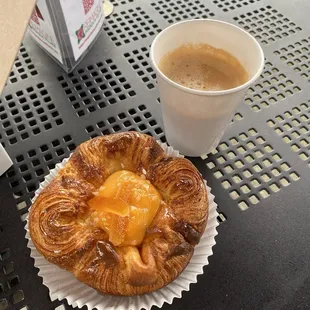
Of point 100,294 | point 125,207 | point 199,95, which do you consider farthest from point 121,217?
point 199,95

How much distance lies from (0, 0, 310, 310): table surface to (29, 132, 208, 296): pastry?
0.10m

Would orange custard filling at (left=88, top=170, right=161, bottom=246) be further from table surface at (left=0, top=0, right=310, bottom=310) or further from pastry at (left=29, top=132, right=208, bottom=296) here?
table surface at (left=0, top=0, right=310, bottom=310)

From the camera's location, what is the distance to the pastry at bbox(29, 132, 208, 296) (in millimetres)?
593

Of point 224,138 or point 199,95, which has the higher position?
point 199,95

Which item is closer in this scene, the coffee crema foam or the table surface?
the table surface

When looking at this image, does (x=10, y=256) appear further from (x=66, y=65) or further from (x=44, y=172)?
(x=66, y=65)

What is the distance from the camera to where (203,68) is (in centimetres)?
80

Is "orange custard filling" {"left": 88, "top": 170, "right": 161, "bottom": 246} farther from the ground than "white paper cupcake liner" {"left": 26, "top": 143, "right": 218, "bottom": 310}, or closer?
farther from the ground

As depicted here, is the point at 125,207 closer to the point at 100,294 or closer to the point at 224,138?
the point at 100,294

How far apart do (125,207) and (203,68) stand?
363mm

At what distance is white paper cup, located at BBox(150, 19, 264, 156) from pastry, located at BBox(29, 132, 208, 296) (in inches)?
3.9

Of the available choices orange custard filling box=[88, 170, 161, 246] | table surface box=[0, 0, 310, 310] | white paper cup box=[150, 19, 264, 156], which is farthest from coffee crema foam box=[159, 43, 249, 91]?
orange custard filling box=[88, 170, 161, 246]

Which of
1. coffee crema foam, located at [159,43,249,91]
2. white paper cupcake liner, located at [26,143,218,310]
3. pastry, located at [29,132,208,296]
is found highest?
coffee crema foam, located at [159,43,249,91]

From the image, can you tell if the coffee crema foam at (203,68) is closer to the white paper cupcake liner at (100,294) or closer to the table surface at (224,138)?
the table surface at (224,138)
